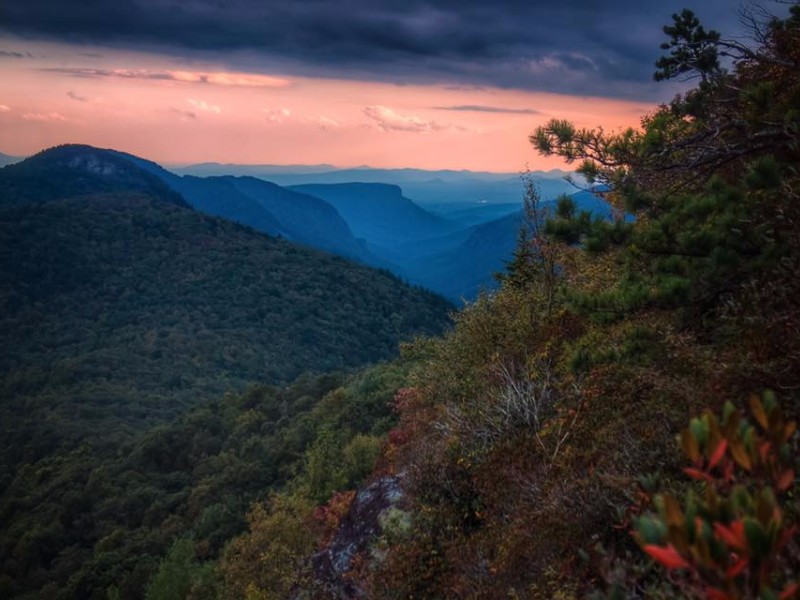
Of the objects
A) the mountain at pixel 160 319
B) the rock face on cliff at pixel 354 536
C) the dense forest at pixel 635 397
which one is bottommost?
the mountain at pixel 160 319

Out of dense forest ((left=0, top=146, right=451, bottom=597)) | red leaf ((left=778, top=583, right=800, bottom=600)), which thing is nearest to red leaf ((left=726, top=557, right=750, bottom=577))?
red leaf ((left=778, top=583, right=800, bottom=600))

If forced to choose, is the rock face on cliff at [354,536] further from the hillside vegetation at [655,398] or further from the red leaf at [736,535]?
the red leaf at [736,535]

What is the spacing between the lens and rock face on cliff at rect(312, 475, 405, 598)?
1427cm

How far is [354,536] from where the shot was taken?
15.6 m

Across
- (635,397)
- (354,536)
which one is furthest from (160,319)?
(635,397)

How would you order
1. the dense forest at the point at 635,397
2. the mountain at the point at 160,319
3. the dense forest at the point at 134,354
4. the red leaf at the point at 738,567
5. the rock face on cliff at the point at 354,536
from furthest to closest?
the mountain at the point at 160,319, the dense forest at the point at 134,354, the rock face on cliff at the point at 354,536, the dense forest at the point at 635,397, the red leaf at the point at 738,567

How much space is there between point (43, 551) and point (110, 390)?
54.0 metres

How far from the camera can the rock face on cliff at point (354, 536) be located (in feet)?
46.8

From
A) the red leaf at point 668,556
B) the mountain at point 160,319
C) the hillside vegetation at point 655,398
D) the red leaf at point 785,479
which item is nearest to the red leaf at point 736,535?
the hillside vegetation at point 655,398

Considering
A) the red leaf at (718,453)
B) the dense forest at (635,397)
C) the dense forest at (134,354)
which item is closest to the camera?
the red leaf at (718,453)

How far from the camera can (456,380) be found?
55.8 ft

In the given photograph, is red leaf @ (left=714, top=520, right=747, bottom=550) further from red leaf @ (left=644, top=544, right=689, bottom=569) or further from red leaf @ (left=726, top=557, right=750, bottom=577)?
red leaf @ (left=644, top=544, right=689, bottom=569)

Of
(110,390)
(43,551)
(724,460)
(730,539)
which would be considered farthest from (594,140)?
(110,390)

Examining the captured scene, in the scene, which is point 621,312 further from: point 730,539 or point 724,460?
point 730,539
